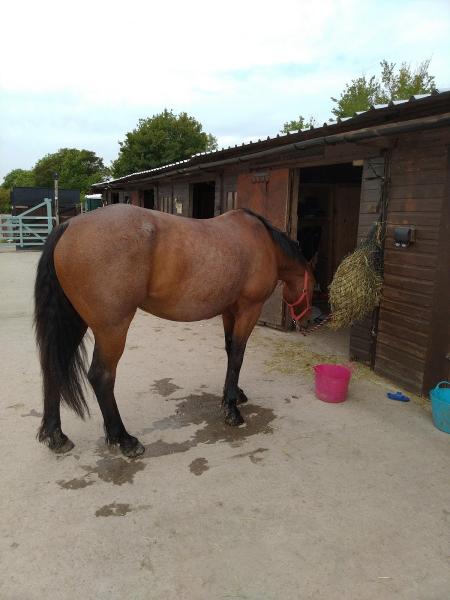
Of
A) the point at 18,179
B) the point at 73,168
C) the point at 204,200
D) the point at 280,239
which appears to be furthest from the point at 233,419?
the point at 18,179

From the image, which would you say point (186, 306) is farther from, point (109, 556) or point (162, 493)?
point (109, 556)

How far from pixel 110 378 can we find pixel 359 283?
2.60m

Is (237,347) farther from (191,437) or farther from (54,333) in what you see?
(54,333)

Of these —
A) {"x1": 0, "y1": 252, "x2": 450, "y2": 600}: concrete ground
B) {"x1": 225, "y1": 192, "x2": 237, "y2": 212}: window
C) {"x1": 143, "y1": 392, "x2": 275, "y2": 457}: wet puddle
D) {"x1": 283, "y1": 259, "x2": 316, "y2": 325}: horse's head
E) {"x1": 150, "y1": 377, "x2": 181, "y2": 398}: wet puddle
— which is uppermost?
{"x1": 225, "y1": 192, "x2": 237, "y2": 212}: window

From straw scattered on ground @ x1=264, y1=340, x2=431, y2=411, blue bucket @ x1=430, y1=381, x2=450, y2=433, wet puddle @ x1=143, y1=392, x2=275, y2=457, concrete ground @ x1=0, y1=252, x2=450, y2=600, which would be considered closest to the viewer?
concrete ground @ x1=0, y1=252, x2=450, y2=600

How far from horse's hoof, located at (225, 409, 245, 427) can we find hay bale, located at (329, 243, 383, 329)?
156 cm

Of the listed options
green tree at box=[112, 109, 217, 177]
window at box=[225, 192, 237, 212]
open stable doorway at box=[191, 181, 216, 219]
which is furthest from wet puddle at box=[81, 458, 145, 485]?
green tree at box=[112, 109, 217, 177]

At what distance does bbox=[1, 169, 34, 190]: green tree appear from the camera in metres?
56.7

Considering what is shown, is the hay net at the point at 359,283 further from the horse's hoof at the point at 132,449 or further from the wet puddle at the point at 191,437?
the horse's hoof at the point at 132,449

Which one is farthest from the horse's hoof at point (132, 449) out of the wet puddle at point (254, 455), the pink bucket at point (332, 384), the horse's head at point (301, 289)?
the horse's head at point (301, 289)

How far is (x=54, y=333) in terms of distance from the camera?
8.83 ft

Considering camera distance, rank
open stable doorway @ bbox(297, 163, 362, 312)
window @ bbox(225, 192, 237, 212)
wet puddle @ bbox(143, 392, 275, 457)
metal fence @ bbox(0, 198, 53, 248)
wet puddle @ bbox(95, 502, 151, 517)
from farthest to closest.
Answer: metal fence @ bbox(0, 198, 53, 248) < open stable doorway @ bbox(297, 163, 362, 312) < window @ bbox(225, 192, 237, 212) < wet puddle @ bbox(143, 392, 275, 457) < wet puddle @ bbox(95, 502, 151, 517)

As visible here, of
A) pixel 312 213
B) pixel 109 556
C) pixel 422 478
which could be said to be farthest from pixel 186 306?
pixel 312 213

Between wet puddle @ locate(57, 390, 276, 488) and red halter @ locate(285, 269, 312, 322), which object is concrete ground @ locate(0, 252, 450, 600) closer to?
wet puddle @ locate(57, 390, 276, 488)
